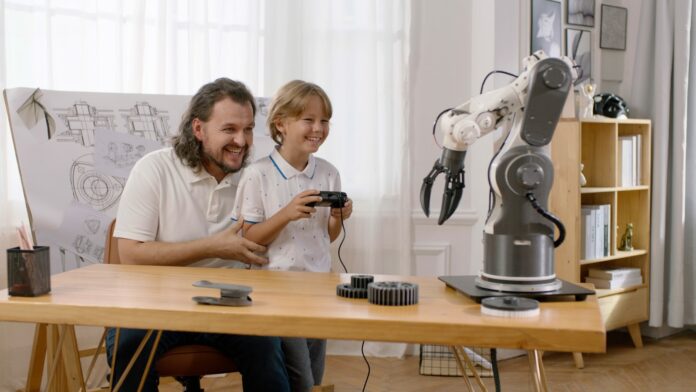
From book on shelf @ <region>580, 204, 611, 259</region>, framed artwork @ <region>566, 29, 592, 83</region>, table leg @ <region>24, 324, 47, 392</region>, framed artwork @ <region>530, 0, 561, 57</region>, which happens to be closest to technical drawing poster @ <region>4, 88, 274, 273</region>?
table leg @ <region>24, 324, 47, 392</region>

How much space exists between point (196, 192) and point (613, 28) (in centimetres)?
279

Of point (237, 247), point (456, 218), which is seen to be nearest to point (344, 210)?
point (237, 247)

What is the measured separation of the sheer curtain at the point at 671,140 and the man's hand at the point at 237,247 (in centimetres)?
254

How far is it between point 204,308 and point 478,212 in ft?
7.98

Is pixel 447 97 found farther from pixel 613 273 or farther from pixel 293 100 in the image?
pixel 293 100

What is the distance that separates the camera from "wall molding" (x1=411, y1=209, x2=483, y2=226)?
3727mm

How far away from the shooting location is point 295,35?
12.2ft

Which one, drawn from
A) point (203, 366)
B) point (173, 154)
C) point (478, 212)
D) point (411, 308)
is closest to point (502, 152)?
point (411, 308)

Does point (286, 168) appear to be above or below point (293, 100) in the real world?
below


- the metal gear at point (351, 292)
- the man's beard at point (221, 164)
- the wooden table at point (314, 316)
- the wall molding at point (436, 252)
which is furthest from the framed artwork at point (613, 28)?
the metal gear at point (351, 292)

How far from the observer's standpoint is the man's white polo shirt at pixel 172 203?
2.33m

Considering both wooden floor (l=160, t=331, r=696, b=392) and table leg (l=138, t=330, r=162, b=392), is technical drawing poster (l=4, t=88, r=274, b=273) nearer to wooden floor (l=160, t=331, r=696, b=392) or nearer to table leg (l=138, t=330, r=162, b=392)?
wooden floor (l=160, t=331, r=696, b=392)

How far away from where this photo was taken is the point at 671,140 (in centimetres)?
411

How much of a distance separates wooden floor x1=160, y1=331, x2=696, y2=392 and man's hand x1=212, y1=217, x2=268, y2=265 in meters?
1.21
